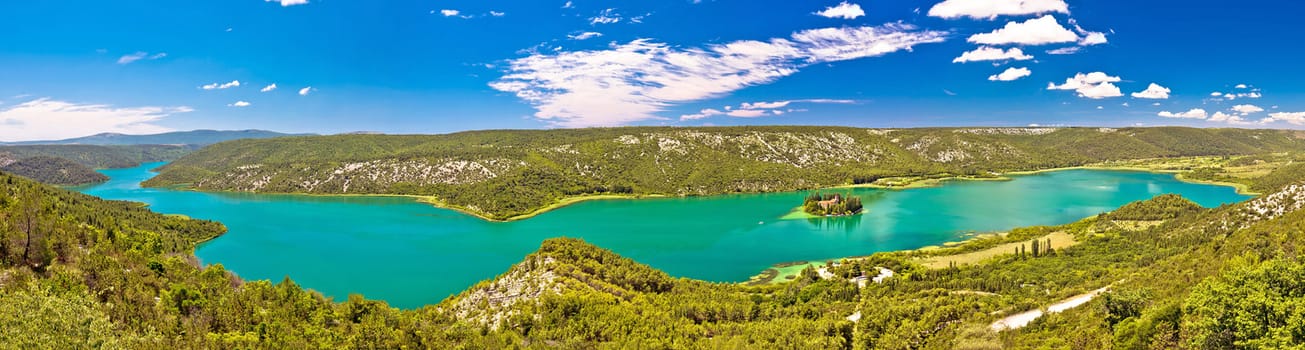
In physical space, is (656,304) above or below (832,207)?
above

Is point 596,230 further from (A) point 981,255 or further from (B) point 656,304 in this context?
(A) point 981,255

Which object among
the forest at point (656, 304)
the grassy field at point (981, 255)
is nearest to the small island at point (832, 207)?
the grassy field at point (981, 255)

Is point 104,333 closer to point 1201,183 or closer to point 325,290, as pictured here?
point 325,290

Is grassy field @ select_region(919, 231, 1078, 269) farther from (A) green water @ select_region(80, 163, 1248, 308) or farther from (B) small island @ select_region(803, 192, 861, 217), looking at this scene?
(B) small island @ select_region(803, 192, 861, 217)

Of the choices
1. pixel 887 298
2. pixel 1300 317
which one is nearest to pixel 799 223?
pixel 887 298

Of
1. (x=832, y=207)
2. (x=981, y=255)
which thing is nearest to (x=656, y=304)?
(x=981, y=255)

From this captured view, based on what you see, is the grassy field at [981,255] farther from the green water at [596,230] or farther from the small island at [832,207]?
the small island at [832,207]
